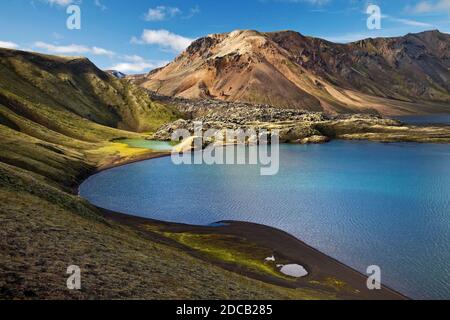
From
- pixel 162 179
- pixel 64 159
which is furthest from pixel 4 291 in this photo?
→ pixel 64 159

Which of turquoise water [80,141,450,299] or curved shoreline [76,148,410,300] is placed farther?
turquoise water [80,141,450,299]

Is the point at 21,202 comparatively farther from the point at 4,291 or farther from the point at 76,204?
the point at 4,291

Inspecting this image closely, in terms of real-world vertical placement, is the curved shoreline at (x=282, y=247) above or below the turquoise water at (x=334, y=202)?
below

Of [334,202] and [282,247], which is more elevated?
[334,202]

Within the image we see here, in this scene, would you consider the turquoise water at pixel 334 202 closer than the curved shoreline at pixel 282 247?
No

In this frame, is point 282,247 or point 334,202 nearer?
point 282,247

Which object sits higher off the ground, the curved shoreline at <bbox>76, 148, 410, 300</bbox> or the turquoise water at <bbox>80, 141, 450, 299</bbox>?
the turquoise water at <bbox>80, 141, 450, 299</bbox>
